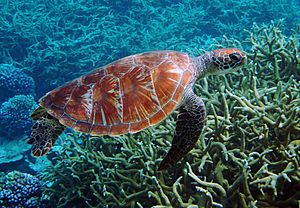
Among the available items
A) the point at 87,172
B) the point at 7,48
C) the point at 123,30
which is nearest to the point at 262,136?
the point at 87,172

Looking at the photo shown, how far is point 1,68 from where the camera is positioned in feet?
22.5

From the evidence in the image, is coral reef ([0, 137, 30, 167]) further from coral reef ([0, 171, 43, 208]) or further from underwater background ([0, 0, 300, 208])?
coral reef ([0, 171, 43, 208])

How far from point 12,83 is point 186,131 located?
624 cm

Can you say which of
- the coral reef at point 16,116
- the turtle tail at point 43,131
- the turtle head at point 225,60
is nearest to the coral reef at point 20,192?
the turtle tail at point 43,131

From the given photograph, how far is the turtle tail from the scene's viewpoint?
2.67 metres

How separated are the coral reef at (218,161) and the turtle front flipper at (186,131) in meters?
0.13

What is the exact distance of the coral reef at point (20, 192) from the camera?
3801 millimetres

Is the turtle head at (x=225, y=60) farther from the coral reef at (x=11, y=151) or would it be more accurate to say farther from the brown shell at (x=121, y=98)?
the coral reef at (x=11, y=151)

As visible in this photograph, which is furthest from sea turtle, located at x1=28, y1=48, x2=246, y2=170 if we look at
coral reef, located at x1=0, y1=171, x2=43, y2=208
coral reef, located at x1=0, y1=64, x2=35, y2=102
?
coral reef, located at x1=0, y1=64, x2=35, y2=102

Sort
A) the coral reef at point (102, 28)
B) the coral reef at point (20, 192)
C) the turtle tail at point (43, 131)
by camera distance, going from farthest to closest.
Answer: the coral reef at point (102, 28)
the coral reef at point (20, 192)
the turtle tail at point (43, 131)

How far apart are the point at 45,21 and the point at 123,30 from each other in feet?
8.78

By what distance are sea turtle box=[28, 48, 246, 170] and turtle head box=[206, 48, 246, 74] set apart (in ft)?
0.04

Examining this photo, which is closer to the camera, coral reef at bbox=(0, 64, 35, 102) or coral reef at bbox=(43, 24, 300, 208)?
coral reef at bbox=(43, 24, 300, 208)

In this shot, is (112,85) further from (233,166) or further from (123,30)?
(123,30)
